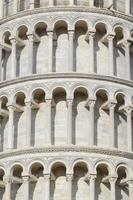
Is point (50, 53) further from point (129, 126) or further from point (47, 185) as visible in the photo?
point (47, 185)

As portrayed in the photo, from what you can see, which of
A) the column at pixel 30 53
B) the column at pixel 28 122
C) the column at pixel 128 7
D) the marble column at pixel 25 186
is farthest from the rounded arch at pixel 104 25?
the marble column at pixel 25 186

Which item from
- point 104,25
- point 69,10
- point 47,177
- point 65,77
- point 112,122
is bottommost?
point 47,177

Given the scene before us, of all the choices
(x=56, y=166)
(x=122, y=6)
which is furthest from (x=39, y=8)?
(x=56, y=166)

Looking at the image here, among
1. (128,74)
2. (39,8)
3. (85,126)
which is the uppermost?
(39,8)

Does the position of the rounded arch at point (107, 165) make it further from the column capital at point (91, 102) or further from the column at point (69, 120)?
the column capital at point (91, 102)

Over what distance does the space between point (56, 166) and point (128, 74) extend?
367cm

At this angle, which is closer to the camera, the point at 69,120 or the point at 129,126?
the point at 69,120

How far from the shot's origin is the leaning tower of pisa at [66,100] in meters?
21.9

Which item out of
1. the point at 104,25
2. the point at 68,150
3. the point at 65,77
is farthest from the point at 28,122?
the point at 104,25

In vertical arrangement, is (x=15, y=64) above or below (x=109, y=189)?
above

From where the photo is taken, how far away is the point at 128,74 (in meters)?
23.8

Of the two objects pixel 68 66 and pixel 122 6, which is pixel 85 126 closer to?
pixel 68 66

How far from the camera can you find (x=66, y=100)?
2275 cm

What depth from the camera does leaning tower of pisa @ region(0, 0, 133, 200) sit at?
2194cm
